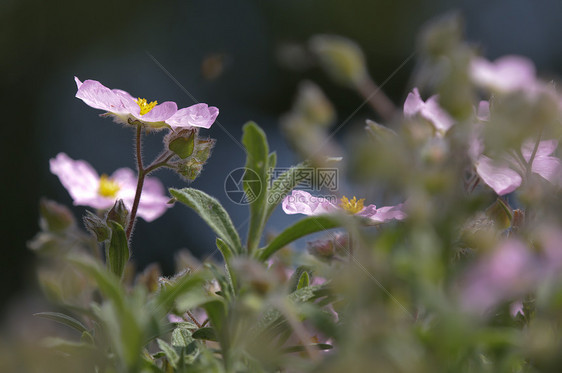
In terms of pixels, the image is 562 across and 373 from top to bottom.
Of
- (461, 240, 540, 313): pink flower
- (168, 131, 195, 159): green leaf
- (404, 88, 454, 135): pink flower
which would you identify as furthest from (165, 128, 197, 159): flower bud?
(461, 240, 540, 313): pink flower

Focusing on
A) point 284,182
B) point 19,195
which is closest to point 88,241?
point 284,182

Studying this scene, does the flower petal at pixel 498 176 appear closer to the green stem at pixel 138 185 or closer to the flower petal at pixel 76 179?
the green stem at pixel 138 185

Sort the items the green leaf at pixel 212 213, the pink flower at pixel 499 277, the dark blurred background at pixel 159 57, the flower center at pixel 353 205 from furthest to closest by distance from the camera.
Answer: the dark blurred background at pixel 159 57 → the flower center at pixel 353 205 → the green leaf at pixel 212 213 → the pink flower at pixel 499 277

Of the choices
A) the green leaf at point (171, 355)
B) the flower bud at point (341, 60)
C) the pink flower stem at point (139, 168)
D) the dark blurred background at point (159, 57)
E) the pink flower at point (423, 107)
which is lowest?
the dark blurred background at point (159, 57)

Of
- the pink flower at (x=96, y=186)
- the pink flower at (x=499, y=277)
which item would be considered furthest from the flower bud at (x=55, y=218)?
the pink flower at (x=499, y=277)

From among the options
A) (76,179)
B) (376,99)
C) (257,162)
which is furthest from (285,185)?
(76,179)

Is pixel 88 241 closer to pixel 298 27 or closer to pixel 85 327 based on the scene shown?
pixel 85 327
